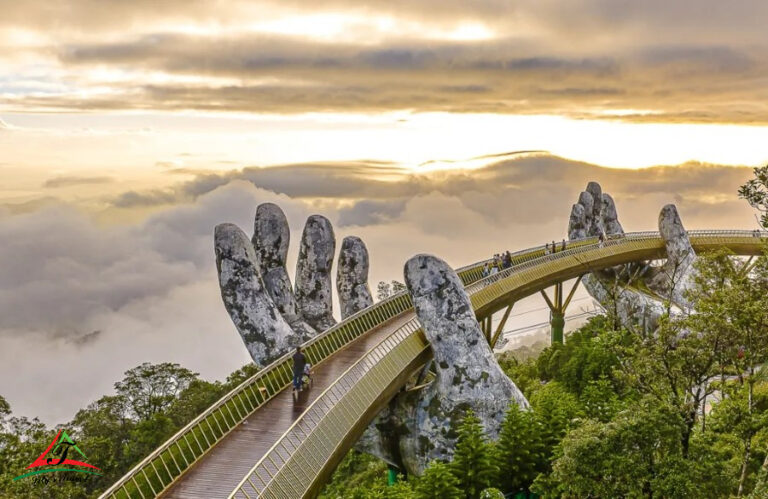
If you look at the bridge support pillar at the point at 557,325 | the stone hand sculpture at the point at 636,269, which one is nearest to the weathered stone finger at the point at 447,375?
the stone hand sculpture at the point at 636,269

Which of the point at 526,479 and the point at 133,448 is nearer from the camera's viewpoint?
the point at 526,479

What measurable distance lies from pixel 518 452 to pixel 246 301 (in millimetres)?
17277

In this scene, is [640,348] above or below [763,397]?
above

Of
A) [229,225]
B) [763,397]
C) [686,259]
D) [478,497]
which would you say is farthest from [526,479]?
[686,259]

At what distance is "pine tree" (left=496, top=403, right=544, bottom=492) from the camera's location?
2503 centimetres

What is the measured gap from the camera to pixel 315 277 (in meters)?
44.7

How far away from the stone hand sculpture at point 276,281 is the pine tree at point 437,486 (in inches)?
647

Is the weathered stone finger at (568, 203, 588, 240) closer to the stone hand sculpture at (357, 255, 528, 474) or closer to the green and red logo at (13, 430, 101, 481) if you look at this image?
the stone hand sculpture at (357, 255, 528, 474)

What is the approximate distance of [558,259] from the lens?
49469mm

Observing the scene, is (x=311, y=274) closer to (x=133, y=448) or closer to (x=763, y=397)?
(x=133, y=448)

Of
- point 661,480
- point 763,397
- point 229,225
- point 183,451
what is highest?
point 229,225

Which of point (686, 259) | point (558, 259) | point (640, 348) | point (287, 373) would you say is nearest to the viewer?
point (640, 348)

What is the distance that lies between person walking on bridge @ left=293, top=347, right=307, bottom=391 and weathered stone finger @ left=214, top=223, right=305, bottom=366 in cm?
1233

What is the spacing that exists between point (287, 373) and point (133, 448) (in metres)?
13.8
